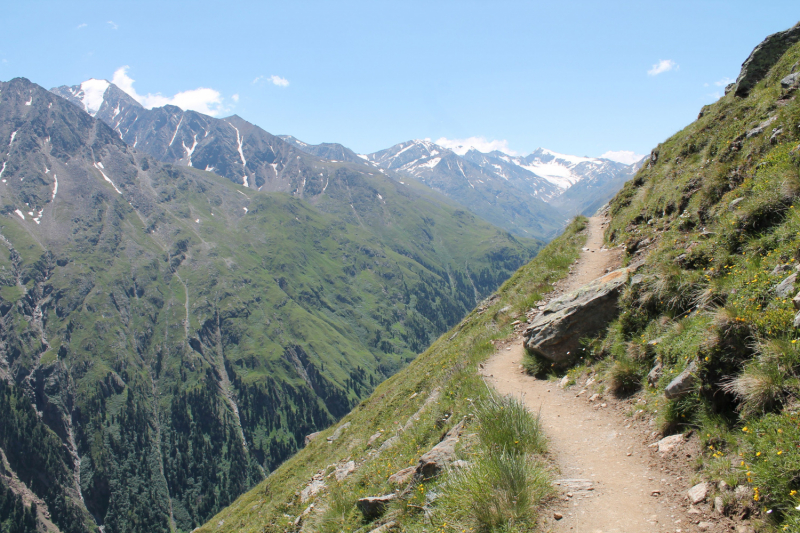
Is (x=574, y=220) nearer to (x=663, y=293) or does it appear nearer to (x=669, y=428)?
Result: (x=663, y=293)

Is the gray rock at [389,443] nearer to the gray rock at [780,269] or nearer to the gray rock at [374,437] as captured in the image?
the gray rock at [374,437]

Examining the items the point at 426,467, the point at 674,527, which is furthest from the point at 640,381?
the point at 426,467

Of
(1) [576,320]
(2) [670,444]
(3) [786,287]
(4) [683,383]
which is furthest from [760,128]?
(2) [670,444]

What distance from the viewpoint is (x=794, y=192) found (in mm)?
9312

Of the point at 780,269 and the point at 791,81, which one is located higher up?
the point at 791,81

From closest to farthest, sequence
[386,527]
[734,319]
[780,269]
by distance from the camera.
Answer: [734,319] → [780,269] → [386,527]

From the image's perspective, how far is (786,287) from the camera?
23.2 ft

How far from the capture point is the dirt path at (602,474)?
20.1ft

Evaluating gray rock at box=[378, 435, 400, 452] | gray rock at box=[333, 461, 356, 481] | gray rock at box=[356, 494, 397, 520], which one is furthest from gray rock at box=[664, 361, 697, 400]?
gray rock at box=[333, 461, 356, 481]

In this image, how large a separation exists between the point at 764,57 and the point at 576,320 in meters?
21.4

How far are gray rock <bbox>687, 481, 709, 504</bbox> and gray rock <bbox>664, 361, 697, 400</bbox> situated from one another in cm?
184

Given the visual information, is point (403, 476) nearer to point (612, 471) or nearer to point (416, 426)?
point (416, 426)

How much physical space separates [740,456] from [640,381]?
13.3 ft

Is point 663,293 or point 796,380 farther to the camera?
point 663,293
